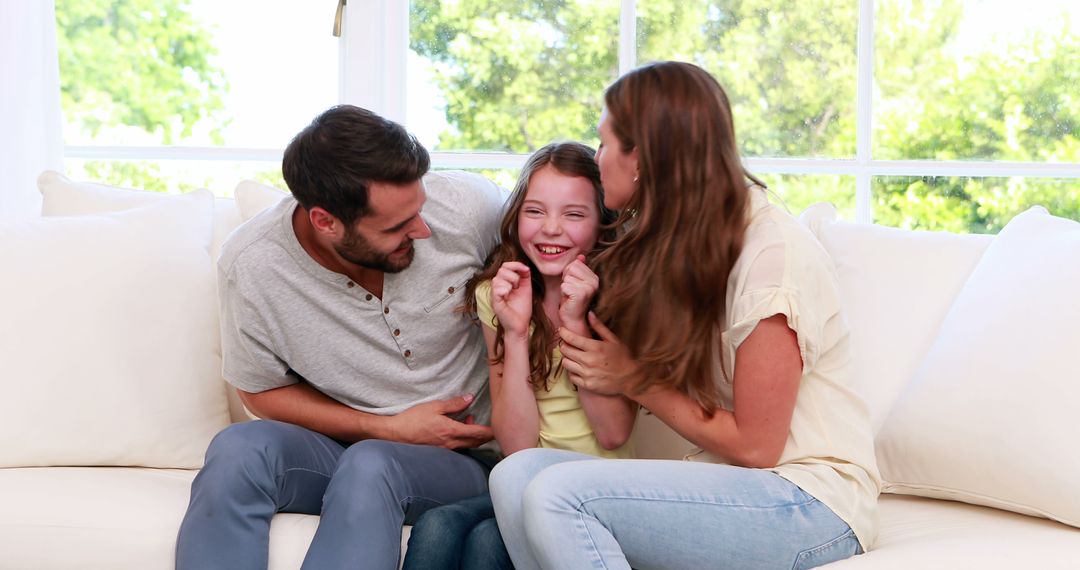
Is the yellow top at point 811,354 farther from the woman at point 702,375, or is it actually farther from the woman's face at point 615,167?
the woman's face at point 615,167

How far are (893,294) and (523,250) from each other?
0.68 meters

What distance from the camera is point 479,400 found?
194 centimetres

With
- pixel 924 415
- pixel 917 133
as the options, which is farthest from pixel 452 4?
pixel 924 415

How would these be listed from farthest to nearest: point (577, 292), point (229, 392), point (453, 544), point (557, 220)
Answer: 1. point (229, 392)
2. point (557, 220)
3. point (577, 292)
4. point (453, 544)

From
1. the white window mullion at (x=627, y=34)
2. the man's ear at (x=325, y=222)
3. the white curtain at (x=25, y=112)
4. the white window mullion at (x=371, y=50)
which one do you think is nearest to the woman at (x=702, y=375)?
the man's ear at (x=325, y=222)

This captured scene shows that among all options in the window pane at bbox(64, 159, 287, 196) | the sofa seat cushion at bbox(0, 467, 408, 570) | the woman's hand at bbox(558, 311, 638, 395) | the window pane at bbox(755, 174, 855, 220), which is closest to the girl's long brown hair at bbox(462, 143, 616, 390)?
the woman's hand at bbox(558, 311, 638, 395)

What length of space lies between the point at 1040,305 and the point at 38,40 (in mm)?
2444

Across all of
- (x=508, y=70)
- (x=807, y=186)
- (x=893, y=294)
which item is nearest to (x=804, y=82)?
(x=807, y=186)

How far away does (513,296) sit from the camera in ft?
5.78

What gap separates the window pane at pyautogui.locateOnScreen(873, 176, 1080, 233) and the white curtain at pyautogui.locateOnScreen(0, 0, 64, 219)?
2.24 metres

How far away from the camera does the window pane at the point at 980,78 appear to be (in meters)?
2.87

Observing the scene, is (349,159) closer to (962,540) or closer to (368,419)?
(368,419)

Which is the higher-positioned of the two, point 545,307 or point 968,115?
point 968,115

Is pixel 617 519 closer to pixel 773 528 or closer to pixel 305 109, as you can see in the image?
pixel 773 528
